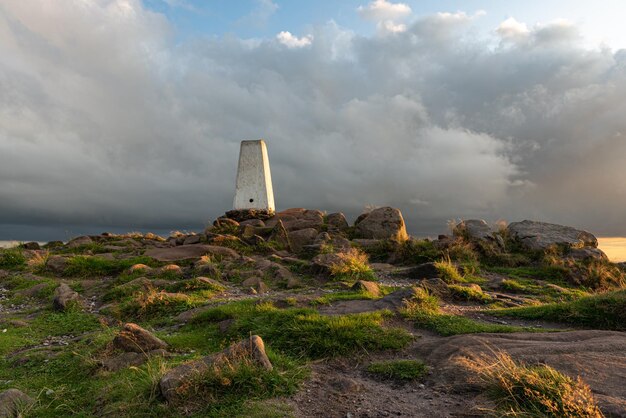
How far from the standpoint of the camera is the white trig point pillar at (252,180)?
25.3m

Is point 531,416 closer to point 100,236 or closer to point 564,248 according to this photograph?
point 564,248

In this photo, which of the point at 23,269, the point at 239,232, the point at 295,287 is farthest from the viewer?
the point at 239,232

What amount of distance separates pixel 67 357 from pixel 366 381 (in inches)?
178

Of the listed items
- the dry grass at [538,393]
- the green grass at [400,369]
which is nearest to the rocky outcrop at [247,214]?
the green grass at [400,369]

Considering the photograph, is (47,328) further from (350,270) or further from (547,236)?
(547,236)

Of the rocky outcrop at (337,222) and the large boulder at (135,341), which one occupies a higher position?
the rocky outcrop at (337,222)

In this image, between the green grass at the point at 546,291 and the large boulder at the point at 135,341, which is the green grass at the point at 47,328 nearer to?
the large boulder at the point at 135,341

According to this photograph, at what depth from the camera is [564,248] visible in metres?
18.1

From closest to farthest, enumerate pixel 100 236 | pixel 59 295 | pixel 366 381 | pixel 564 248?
pixel 366 381, pixel 59 295, pixel 564 248, pixel 100 236

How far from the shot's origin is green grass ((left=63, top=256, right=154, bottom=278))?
1466cm

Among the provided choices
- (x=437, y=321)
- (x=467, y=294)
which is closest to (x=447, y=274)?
(x=467, y=294)

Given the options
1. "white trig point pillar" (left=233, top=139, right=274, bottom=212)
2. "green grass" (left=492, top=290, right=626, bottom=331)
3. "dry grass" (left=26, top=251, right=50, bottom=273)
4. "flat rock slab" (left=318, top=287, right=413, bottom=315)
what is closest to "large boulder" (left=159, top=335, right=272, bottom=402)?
"flat rock slab" (left=318, top=287, right=413, bottom=315)

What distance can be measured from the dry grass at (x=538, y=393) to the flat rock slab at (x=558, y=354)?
23 cm

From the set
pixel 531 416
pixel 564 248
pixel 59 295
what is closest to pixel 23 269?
pixel 59 295
